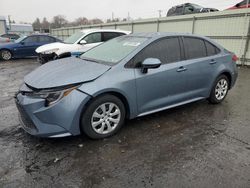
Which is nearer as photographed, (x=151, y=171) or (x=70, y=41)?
(x=151, y=171)

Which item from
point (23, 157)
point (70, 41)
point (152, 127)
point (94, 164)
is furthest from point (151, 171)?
point (70, 41)

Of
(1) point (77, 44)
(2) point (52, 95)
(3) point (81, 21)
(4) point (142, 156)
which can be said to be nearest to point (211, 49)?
(4) point (142, 156)

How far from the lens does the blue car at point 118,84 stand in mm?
2748

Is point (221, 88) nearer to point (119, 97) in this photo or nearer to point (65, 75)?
point (119, 97)

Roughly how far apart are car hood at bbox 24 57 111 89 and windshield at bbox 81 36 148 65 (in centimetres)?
26

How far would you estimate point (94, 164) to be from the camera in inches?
102

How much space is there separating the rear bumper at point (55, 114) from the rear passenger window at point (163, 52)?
1.15 meters

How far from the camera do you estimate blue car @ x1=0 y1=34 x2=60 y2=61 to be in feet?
40.1

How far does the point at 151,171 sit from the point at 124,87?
124 cm

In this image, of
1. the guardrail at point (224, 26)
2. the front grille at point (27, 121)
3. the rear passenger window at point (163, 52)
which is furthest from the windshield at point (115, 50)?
the guardrail at point (224, 26)

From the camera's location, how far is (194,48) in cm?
407

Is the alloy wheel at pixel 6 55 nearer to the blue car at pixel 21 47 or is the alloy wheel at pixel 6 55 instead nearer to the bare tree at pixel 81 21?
the blue car at pixel 21 47

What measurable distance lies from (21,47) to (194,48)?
11314 mm

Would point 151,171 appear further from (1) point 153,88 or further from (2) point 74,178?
(1) point 153,88
